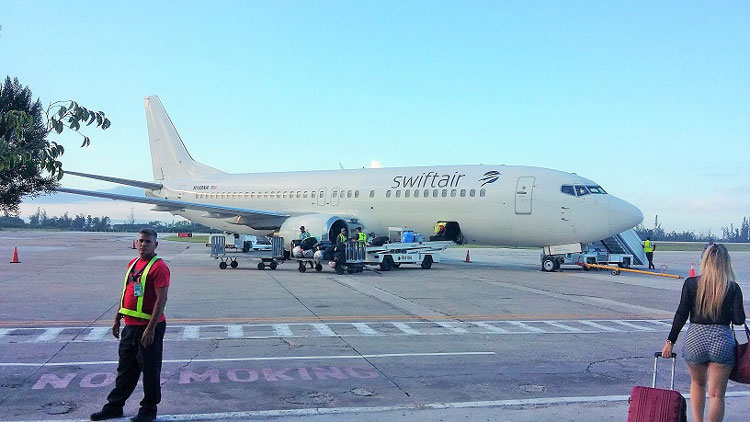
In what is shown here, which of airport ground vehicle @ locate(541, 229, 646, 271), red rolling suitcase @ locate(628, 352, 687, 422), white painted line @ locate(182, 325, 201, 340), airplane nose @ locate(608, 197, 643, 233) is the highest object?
airplane nose @ locate(608, 197, 643, 233)

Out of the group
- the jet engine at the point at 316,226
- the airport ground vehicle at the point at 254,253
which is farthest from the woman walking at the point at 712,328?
the jet engine at the point at 316,226

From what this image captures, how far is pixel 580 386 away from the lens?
7461 millimetres

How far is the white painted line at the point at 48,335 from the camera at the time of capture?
995 cm

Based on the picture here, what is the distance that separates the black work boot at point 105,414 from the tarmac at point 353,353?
0.21 m

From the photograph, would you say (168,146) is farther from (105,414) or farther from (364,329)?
(105,414)

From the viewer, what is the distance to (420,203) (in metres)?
27.3

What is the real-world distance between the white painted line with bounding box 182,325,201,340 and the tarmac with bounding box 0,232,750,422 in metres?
0.06

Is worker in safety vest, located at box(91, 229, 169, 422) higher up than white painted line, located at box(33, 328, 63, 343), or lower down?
higher up

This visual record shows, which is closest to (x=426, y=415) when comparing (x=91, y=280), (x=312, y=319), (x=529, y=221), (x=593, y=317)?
(x=312, y=319)

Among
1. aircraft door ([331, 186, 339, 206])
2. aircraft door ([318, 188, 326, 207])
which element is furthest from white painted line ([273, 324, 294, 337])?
aircraft door ([318, 188, 326, 207])

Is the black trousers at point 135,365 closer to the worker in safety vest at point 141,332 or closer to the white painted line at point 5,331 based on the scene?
the worker in safety vest at point 141,332

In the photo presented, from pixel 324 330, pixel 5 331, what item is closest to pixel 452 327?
pixel 324 330

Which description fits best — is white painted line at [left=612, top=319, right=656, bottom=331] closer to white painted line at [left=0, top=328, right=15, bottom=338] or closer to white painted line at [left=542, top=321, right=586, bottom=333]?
white painted line at [left=542, top=321, right=586, bottom=333]

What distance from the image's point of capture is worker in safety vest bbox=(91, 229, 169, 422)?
20.2 ft
